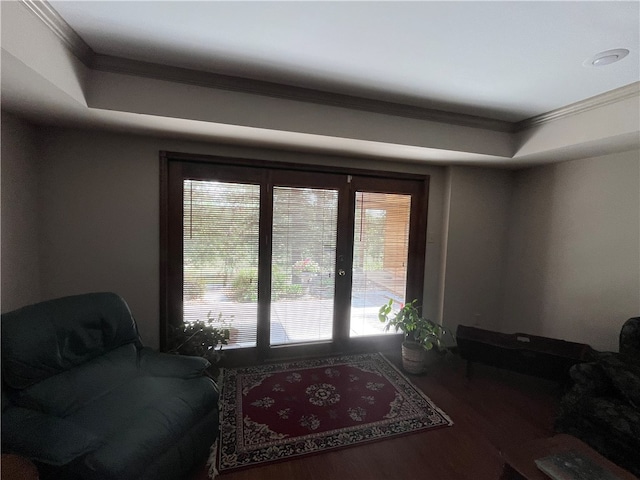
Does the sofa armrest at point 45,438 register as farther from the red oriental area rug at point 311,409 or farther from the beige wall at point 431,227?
the beige wall at point 431,227

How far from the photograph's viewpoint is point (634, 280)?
2.33 meters

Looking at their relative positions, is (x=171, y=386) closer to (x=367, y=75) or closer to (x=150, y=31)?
(x=150, y=31)

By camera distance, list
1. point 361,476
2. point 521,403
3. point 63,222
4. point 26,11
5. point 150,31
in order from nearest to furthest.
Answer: point 26,11, point 150,31, point 361,476, point 63,222, point 521,403

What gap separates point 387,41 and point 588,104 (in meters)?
1.72

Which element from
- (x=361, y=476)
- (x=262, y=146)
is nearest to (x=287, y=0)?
(x=262, y=146)

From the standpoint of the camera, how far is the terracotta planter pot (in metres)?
2.79

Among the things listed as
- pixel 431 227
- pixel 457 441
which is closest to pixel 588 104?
pixel 431 227

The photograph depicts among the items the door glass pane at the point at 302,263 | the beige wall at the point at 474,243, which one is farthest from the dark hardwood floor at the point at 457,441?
the door glass pane at the point at 302,263

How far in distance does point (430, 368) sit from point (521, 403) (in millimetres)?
797

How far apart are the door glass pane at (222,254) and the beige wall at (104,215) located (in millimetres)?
279

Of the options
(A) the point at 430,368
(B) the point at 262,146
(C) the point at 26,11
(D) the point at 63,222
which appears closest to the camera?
(C) the point at 26,11

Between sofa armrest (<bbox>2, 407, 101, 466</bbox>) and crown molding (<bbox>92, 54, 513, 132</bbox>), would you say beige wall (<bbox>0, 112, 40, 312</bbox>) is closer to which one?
crown molding (<bbox>92, 54, 513, 132</bbox>)

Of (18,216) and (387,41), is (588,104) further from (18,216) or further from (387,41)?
(18,216)

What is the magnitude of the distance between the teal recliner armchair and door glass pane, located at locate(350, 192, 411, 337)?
1.81 metres
